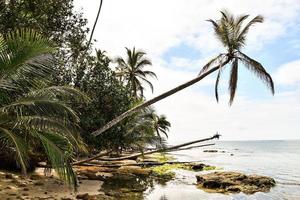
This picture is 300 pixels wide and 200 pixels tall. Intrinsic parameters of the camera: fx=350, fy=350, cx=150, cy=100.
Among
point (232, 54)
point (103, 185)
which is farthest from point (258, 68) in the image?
point (103, 185)

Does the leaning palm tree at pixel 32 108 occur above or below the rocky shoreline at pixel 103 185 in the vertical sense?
above

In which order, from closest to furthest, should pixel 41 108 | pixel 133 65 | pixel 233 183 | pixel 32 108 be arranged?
pixel 32 108, pixel 41 108, pixel 233 183, pixel 133 65

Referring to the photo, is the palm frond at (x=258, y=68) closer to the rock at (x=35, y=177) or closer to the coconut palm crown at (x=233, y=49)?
the coconut palm crown at (x=233, y=49)

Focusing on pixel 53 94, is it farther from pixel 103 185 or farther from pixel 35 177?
pixel 103 185

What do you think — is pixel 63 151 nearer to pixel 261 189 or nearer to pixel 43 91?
pixel 43 91

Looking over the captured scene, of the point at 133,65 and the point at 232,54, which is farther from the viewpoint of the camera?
the point at 133,65

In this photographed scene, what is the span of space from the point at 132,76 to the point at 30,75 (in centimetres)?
3375

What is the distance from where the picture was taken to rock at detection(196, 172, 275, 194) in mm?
20859

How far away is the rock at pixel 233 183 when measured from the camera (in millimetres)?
20859

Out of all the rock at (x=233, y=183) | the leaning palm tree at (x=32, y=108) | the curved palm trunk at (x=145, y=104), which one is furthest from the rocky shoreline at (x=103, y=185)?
the leaning palm tree at (x=32, y=108)

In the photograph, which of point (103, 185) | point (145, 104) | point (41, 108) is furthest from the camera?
point (103, 185)

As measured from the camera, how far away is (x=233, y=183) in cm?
2181

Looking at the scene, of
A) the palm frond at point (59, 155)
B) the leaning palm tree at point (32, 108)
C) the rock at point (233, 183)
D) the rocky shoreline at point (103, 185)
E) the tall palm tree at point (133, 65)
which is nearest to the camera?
the palm frond at point (59, 155)

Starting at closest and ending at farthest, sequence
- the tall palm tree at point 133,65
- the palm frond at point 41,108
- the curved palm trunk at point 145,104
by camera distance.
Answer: the palm frond at point 41,108 → the curved palm trunk at point 145,104 → the tall palm tree at point 133,65
